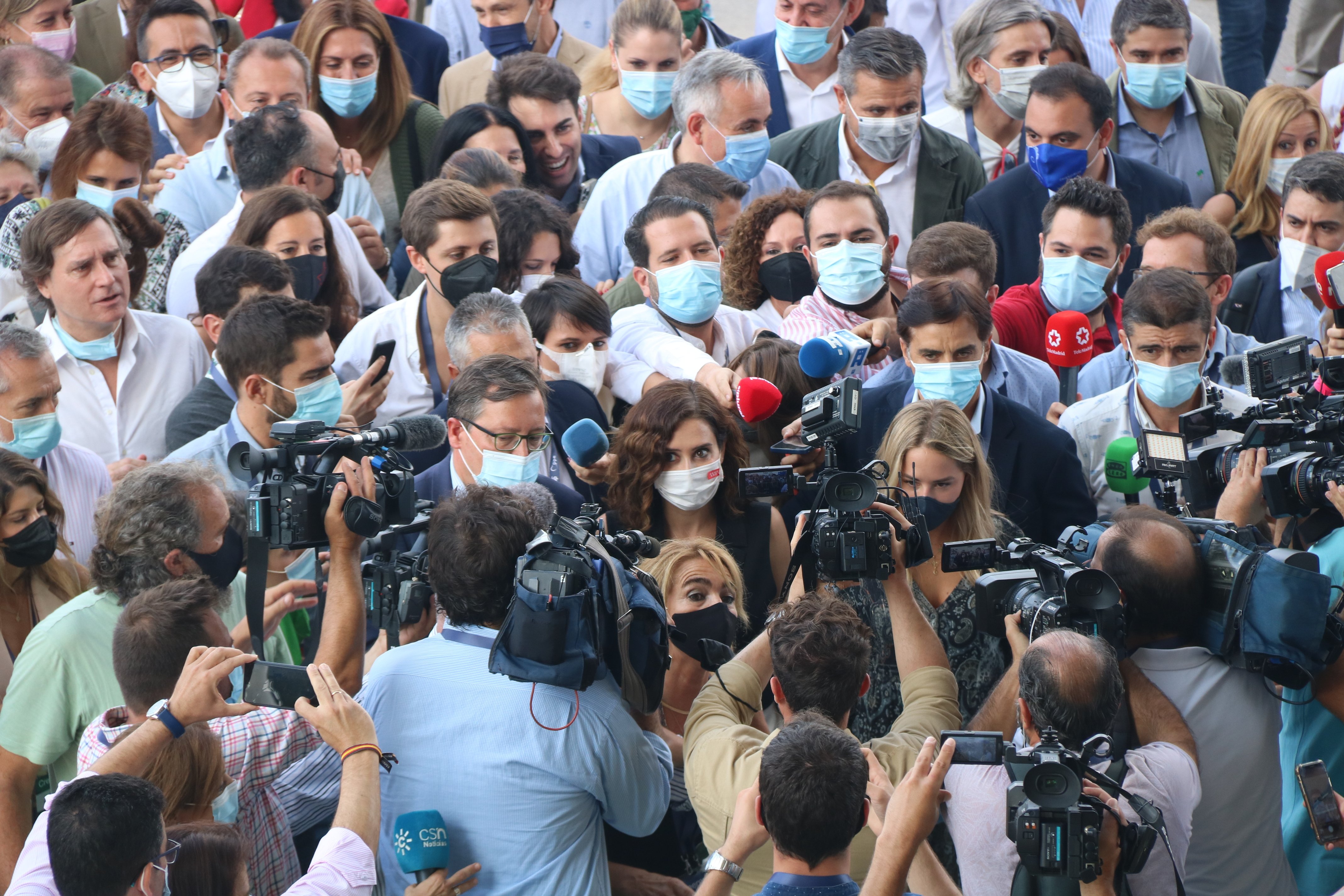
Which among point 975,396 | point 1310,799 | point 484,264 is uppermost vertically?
point 484,264

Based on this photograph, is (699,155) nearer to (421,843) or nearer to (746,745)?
(746,745)

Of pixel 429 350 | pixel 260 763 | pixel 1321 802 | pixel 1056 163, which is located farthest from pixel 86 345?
pixel 1321 802

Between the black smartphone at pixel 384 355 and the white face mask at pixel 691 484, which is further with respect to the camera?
the black smartphone at pixel 384 355

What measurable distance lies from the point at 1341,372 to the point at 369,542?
124 inches

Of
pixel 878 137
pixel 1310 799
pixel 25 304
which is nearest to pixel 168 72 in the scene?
pixel 25 304

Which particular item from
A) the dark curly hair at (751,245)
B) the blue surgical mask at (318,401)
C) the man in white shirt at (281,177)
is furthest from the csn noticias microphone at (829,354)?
the man in white shirt at (281,177)

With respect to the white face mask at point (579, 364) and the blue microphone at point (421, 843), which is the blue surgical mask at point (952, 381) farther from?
the blue microphone at point (421, 843)

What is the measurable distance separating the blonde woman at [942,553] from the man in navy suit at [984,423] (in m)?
0.30

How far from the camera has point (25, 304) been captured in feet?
19.5

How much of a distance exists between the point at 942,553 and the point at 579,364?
172cm

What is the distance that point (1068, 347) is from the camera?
5.73m

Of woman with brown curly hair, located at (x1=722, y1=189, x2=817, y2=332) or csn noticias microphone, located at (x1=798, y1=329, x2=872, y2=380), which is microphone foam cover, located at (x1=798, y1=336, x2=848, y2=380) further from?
woman with brown curly hair, located at (x1=722, y1=189, x2=817, y2=332)

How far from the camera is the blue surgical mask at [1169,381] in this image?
5.56 meters

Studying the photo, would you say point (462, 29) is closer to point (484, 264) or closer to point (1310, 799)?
point (484, 264)
